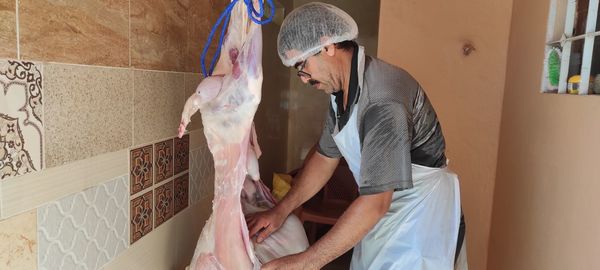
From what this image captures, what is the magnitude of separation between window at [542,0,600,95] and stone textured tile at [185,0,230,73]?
1095 millimetres

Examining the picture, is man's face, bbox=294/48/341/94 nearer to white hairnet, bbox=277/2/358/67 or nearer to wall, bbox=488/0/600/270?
white hairnet, bbox=277/2/358/67

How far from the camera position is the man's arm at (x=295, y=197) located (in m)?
1.14

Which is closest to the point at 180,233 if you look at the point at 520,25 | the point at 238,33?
the point at 238,33

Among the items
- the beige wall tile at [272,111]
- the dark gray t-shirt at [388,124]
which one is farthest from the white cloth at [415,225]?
the beige wall tile at [272,111]

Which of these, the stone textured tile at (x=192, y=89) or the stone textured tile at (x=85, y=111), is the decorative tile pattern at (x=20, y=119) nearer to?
the stone textured tile at (x=85, y=111)

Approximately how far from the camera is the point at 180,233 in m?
1.32

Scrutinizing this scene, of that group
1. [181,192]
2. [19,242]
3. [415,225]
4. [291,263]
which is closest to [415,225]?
[415,225]

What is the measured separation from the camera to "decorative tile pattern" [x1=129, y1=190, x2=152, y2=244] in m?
1.04

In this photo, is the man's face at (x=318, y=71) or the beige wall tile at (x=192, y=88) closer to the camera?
the man's face at (x=318, y=71)

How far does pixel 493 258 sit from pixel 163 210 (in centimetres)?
144

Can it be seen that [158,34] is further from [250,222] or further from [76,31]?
[250,222]

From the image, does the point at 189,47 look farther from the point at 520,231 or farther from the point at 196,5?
the point at 520,231

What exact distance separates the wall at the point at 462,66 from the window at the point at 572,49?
0.42 m

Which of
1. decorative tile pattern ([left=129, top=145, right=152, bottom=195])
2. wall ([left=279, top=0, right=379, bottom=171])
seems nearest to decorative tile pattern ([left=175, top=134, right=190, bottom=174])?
decorative tile pattern ([left=129, top=145, right=152, bottom=195])
